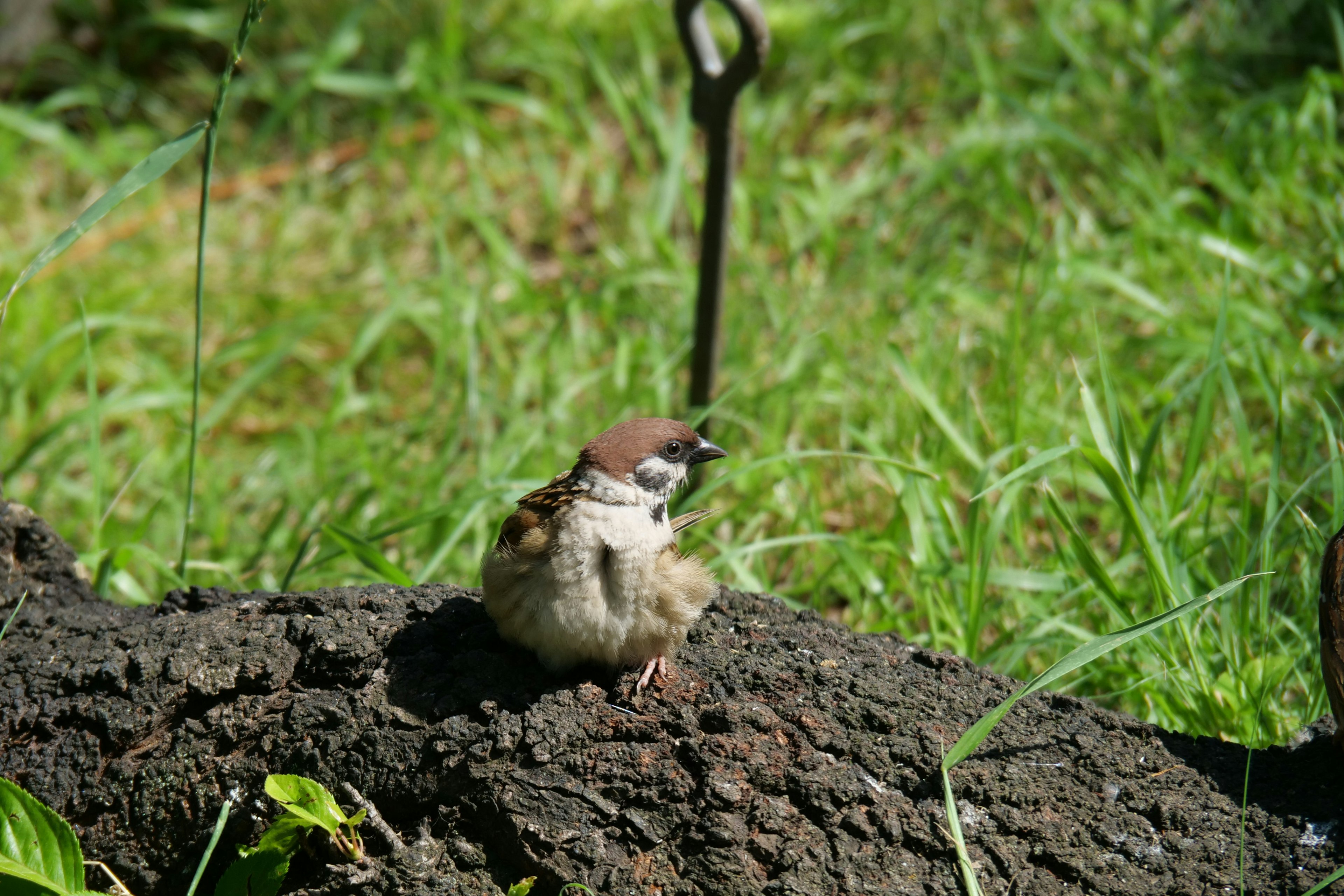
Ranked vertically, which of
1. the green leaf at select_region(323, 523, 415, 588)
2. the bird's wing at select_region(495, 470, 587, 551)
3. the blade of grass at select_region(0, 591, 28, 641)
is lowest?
the green leaf at select_region(323, 523, 415, 588)

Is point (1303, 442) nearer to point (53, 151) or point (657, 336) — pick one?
point (657, 336)

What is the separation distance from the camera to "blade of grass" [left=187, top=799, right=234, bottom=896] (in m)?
2.04

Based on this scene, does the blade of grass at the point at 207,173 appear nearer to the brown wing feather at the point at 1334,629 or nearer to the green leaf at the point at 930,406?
the green leaf at the point at 930,406

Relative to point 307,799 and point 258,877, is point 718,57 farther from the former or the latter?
point 258,877

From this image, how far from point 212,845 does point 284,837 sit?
130mm

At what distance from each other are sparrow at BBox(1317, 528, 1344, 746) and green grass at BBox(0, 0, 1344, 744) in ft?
1.45

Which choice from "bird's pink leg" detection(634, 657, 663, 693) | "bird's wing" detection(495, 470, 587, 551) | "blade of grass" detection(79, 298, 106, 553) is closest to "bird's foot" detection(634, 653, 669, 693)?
"bird's pink leg" detection(634, 657, 663, 693)

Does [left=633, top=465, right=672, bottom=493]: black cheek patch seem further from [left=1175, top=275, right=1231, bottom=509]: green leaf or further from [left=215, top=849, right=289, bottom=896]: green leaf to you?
[left=1175, top=275, right=1231, bottom=509]: green leaf

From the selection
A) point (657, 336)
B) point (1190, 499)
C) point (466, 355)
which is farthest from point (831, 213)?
point (1190, 499)

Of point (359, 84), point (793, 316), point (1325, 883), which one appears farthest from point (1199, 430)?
point (359, 84)

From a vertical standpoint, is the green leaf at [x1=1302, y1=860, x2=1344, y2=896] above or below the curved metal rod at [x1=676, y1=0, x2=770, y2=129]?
below

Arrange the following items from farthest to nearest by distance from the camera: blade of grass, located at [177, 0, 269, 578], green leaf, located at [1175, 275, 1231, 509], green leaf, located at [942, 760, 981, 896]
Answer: green leaf, located at [1175, 275, 1231, 509]
blade of grass, located at [177, 0, 269, 578]
green leaf, located at [942, 760, 981, 896]

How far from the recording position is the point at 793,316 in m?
4.98

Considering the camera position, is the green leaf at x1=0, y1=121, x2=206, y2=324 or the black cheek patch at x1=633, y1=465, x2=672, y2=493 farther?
the black cheek patch at x1=633, y1=465, x2=672, y2=493
